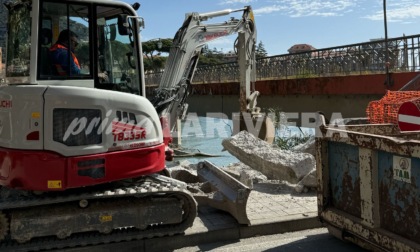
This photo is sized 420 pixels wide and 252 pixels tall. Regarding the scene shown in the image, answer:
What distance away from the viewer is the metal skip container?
387 cm

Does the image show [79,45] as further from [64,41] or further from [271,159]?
[271,159]

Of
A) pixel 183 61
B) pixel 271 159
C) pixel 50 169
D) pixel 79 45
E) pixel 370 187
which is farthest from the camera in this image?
pixel 183 61

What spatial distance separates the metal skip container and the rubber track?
5.36 ft

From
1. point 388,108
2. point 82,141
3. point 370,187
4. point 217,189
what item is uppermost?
point 388,108

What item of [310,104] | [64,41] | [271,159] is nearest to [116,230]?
[64,41]

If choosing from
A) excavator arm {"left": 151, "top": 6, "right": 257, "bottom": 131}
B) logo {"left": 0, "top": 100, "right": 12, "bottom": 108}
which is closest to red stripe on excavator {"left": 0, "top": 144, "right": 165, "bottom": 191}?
logo {"left": 0, "top": 100, "right": 12, "bottom": 108}

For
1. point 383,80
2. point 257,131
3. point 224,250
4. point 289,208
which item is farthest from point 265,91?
point 224,250

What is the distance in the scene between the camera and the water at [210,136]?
42.8 feet

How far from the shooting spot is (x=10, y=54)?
5.47m

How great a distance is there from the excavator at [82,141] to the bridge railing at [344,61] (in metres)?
6.46

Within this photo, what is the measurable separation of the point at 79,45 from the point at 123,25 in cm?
57

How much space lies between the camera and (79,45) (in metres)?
5.19

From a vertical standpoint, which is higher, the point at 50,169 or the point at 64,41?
the point at 64,41

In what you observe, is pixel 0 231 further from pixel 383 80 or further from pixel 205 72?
pixel 205 72
